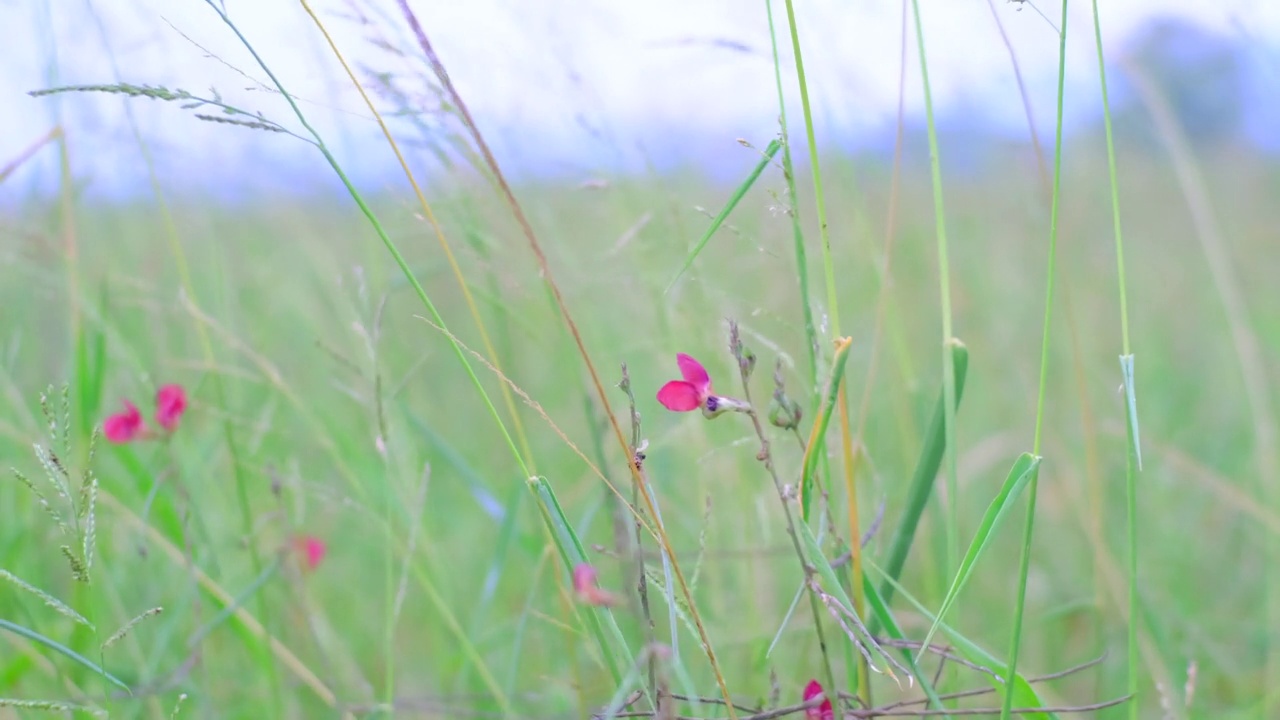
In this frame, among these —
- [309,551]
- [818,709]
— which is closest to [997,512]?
[818,709]

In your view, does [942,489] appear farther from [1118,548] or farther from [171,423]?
[171,423]

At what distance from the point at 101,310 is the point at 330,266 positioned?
0.83 metres

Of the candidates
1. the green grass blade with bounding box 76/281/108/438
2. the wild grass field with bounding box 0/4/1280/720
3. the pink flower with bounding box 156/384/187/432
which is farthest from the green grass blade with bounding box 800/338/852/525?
the green grass blade with bounding box 76/281/108/438

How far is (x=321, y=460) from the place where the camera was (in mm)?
2104

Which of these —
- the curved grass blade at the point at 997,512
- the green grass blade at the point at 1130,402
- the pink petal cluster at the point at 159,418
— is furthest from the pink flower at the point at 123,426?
the green grass blade at the point at 1130,402

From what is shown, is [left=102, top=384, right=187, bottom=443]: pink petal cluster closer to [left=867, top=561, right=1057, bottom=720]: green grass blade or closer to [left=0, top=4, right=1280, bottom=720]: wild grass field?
[left=0, top=4, right=1280, bottom=720]: wild grass field

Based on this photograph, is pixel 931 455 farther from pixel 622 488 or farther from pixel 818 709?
pixel 622 488

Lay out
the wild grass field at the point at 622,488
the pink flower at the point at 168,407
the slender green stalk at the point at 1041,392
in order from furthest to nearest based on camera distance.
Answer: the pink flower at the point at 168,407
the wild grass field at the point at 622,488
the slender green stalk at the point at 1041,392

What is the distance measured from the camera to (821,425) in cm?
61

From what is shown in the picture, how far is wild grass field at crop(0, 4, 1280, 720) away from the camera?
0.70 meters

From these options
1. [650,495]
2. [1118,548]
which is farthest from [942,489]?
[650,495]

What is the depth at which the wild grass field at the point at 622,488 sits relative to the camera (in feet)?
2.30

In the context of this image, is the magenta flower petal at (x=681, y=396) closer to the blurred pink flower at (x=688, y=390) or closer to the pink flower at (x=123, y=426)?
the blurred pink flower at (x=688, y=390)

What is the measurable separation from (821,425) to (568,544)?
200mm
